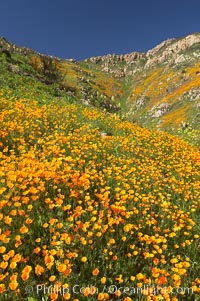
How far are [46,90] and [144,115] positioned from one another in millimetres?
55795

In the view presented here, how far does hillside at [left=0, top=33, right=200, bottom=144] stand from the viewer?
3494cm

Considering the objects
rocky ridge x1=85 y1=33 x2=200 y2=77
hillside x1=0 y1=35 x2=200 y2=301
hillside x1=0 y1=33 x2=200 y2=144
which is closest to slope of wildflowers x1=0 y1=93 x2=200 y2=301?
hillside x1=0 y1=35 x2=200 y2=301

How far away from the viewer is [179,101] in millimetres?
68625

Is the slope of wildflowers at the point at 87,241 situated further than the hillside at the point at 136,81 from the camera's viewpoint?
No

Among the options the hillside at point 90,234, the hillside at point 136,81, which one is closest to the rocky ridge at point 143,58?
the hillside at point 136,81

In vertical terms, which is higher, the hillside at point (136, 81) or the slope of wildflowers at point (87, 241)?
the hillside at point (136, 81)

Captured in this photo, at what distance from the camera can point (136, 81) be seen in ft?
370

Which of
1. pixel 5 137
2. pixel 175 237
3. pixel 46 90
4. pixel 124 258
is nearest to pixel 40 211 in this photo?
pixel 124 258

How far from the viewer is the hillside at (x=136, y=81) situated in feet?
115

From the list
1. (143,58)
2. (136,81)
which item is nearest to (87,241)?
(136,81)

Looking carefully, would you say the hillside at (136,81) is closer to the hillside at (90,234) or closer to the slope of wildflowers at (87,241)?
the hillside at (90,234)

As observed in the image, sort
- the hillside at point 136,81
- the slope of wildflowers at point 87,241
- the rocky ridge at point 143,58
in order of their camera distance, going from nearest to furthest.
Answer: the slope of wildflowers at point 87,241 < the hillside at point 136,81 < the rocky ridge at point 143,58

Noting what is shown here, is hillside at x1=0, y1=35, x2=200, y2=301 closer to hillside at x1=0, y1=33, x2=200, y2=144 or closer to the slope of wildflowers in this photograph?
the slope of wildflowers

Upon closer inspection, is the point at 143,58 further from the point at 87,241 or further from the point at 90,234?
the point at 90,234
